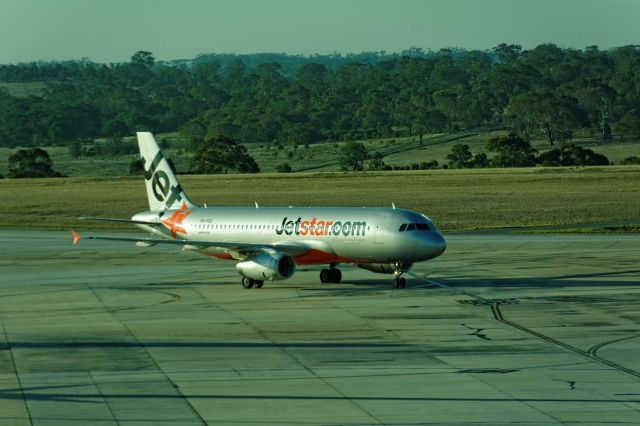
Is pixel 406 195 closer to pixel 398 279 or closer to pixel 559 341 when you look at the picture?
pixel 398 279

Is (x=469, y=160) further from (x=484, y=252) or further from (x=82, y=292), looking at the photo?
(x=82, y=292)

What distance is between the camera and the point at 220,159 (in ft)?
582

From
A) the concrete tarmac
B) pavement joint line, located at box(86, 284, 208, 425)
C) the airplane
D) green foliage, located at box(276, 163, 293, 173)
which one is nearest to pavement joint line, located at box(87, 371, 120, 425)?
the concrete tarmac

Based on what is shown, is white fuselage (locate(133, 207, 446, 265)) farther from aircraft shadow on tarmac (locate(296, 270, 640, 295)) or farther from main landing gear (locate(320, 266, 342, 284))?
aircraft shadow on tarmac (locate(296, 270, 640, 295))

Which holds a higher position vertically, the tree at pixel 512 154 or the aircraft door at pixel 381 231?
the aircraft door at pixel 381 231

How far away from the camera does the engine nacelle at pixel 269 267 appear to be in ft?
156

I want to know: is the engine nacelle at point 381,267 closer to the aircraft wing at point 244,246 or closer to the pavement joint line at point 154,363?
the aircraft wing at point 244,246

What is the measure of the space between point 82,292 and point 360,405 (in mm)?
26293

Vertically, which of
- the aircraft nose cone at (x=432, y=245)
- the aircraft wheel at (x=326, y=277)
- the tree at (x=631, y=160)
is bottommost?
the tree at (x=631, y=160)

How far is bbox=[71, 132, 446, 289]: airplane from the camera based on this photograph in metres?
48.2

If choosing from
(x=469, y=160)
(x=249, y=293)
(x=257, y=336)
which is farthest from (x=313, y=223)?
(x=469, y=160)

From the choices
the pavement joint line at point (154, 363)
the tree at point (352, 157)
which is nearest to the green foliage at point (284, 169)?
the tree at point (352, 157)

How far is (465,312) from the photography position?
137 feet

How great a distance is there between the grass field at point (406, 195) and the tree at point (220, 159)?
23789mm
